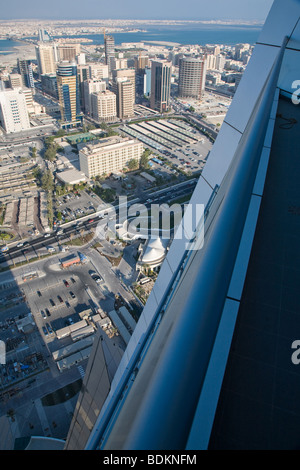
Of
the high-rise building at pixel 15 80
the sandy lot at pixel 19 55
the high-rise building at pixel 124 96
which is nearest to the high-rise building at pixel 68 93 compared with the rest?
the high-rise building at pixel 124 96

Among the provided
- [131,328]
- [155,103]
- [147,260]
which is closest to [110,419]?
[131,328]

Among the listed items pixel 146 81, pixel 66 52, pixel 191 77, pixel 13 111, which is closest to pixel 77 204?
pixel 13 111

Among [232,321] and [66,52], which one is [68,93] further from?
[232,321]

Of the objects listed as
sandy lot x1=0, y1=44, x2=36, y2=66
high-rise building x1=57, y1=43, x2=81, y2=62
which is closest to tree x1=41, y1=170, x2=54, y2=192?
high-rise building x1=57, y1=43, x2=81, y2=62

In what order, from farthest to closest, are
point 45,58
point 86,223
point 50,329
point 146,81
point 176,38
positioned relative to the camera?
point 176,38
point 45,58
point 146,81
point 86,223
point 50,329

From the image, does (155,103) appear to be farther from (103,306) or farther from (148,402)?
(148,402)

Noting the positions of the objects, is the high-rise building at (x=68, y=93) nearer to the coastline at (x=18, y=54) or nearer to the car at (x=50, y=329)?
the car at (x=50, y=329)
